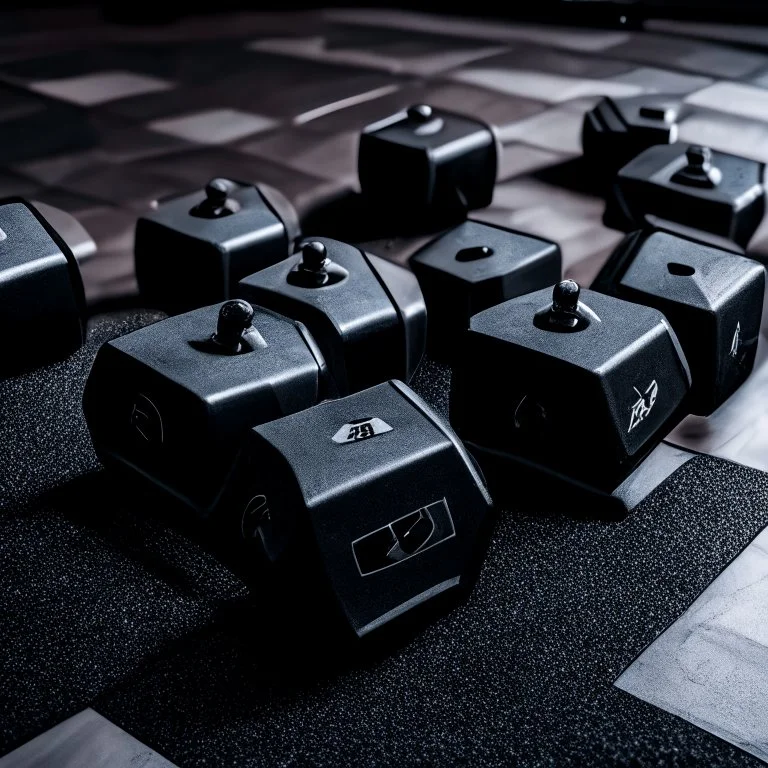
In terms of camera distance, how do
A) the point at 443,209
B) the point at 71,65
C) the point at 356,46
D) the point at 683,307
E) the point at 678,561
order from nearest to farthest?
the point at 678,561 → the point at 683,307 → the point at 443,209 → the point at 71,65 → the point at 356,46

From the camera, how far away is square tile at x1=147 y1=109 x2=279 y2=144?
2.37m

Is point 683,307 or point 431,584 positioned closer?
point 431,584

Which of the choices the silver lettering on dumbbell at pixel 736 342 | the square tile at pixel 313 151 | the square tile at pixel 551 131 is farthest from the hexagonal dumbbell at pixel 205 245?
the square tile at pixel 551 131

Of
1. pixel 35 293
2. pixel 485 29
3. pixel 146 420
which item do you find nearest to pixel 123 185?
pixel 35 293

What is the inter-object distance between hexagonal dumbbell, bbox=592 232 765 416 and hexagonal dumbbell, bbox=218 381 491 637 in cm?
43

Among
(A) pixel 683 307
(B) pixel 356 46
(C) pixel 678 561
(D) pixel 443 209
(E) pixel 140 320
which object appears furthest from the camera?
(B) pixel 356 46

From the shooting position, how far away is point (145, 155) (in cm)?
226

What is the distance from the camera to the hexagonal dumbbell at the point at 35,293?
135 cm

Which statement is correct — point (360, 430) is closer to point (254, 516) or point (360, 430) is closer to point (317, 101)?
point (254, 516)

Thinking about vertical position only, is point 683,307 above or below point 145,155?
above

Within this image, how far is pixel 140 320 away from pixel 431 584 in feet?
2.63

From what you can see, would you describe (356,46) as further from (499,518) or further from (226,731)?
(226,731)

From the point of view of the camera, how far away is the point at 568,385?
110 centimetres

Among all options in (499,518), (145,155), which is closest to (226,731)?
(499,518)
